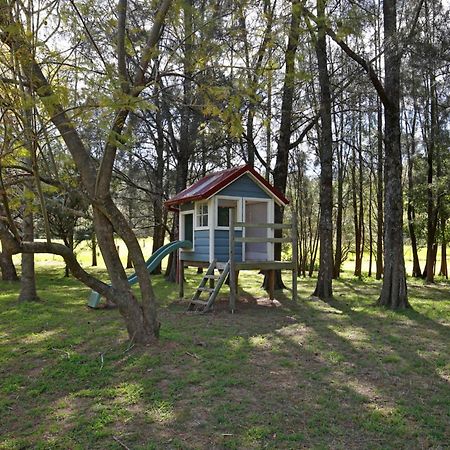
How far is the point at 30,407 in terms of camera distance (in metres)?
4.49

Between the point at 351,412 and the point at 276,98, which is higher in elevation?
the point at 276,98

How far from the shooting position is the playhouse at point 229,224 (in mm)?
10133

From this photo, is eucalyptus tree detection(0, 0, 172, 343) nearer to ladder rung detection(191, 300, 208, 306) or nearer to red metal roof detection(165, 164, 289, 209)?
ladder rung detection(191, 300, 208, 306)

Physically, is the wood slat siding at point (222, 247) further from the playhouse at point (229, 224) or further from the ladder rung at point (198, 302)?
the ladder rung at point (198, 302)

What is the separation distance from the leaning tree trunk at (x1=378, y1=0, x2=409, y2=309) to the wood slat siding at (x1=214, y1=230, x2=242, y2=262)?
3.46 metres

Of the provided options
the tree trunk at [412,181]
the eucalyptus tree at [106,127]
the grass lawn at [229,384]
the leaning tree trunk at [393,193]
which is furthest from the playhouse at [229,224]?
the tree trunk at [412,181]

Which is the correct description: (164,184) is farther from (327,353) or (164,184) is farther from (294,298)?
(327,353)

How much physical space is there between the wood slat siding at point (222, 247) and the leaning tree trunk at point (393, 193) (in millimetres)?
Result: 3458

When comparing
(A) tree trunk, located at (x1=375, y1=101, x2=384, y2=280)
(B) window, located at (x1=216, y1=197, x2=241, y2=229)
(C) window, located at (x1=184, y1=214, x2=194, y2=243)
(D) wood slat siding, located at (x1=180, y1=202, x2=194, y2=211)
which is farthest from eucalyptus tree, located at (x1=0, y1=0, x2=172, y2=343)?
(A) tree trunk, located at (x1=375, y1=101, x2=384, y2=280)

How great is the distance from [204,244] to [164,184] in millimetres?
8869

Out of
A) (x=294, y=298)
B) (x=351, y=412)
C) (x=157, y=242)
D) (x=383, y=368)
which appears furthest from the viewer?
(x=157, y=242)

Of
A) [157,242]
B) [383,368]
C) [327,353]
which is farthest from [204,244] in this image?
[157,242]

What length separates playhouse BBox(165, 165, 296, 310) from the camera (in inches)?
399

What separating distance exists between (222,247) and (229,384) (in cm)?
584
